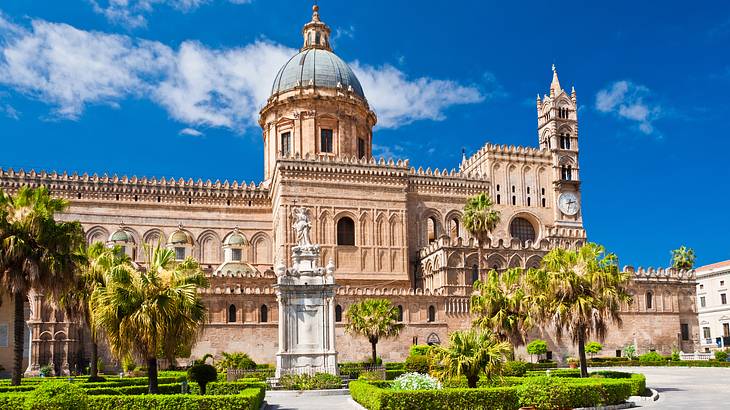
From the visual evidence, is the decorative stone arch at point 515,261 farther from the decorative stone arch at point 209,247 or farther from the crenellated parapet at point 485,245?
the decorative stone arch at point 209,247

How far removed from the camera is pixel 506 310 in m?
36.9

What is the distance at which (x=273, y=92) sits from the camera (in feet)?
215

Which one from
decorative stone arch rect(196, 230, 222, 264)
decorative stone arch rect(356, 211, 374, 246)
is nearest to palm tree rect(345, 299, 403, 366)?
decorative stone arch rect(356, 211, 374, 246)

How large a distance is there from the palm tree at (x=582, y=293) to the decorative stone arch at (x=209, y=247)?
1343 inches

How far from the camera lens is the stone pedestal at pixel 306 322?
2992 cm

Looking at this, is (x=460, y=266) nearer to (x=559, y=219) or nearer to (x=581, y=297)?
(x=559, y=219)

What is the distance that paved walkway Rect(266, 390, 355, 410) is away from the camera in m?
23.3

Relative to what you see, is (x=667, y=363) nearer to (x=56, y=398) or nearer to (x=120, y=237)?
(x=120, y=237)

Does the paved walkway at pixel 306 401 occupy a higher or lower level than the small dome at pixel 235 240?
lower

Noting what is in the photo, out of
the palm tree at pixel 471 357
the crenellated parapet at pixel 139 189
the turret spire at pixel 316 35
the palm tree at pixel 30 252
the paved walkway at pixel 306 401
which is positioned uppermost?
the turret spire at pixel 316 35

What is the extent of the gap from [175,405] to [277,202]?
37.5 meters

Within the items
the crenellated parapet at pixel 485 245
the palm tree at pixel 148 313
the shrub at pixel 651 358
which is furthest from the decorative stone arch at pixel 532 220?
A: the palm tree at pixel 148 313

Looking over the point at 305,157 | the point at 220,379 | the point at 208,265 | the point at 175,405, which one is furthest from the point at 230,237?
the point at 175,405

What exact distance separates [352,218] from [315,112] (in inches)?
434
